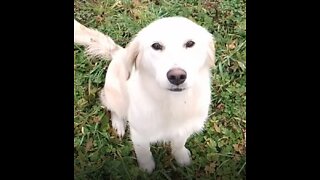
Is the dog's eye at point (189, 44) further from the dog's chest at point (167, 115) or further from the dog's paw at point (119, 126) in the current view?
the dog's paw at point (119, 126)

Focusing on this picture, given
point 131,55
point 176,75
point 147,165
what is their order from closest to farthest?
point 176,75, point 131,55, point 147,165

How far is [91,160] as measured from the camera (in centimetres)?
246

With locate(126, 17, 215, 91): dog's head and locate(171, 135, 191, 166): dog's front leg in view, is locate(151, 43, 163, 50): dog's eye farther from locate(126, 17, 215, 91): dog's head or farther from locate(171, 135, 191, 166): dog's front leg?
locate(171, 135, 191, 166): dog's front leg

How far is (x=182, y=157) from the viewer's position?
98.1 inches

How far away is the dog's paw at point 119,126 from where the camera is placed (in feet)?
8.16

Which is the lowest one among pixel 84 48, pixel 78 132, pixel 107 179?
pixel 107 179

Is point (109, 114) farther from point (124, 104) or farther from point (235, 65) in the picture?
point (235, 65)

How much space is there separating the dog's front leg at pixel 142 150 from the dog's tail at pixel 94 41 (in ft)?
1.06

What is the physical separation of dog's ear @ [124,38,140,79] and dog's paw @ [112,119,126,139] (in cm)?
20

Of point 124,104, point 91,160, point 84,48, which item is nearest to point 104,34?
point 84,48

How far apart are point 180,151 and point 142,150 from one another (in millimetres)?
152

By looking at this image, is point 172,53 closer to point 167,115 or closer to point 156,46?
point 156,46

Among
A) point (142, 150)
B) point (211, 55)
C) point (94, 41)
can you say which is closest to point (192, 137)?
point (142, 150)

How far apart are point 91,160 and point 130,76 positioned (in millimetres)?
367
